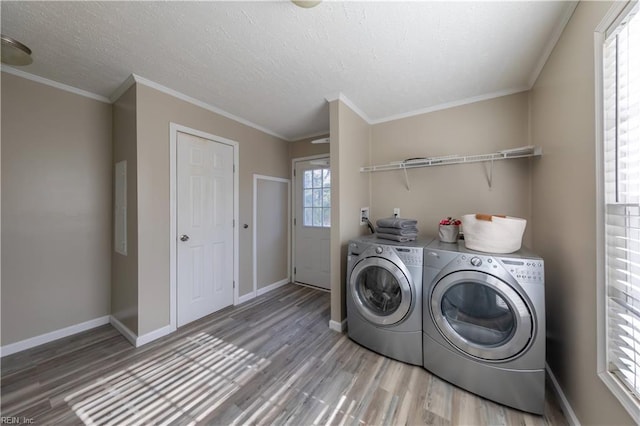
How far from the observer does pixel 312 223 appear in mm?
3473

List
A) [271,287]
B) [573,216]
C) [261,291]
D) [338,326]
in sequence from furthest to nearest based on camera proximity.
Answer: [271,287] < [261,291] < [338,326] < [573,216]

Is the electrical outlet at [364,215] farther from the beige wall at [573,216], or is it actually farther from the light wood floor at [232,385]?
the beige wall at [573,216]

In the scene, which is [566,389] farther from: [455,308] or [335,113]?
[335,113]

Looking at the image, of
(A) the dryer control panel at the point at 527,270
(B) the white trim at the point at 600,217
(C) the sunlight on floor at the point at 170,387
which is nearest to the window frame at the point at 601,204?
(B) the white trim at the point at 600,217

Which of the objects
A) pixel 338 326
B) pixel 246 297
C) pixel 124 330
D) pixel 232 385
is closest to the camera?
pixel 232 385

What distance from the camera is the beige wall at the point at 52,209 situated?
189cm

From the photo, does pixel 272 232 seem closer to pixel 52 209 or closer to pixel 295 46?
pixel 52 209

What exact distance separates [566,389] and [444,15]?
7.79 ft

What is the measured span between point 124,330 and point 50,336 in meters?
0.61

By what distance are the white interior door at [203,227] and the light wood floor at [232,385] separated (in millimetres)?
394

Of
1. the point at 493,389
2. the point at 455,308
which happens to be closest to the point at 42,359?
the point at 455,308

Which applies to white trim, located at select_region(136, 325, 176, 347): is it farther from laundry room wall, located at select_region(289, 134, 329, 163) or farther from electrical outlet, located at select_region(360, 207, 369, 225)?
laundry room wall, located at select_region(289, 134, 329, 163)

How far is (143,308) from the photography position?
6.63ft

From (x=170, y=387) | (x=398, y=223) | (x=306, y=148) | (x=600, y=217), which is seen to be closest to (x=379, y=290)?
(x=398, y=223)
